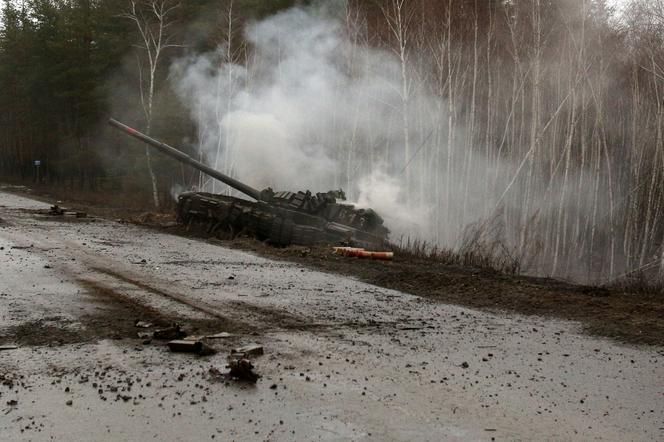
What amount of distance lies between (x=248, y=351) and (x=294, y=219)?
10.4 m

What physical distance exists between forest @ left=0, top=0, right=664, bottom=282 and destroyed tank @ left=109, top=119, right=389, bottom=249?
287 cm

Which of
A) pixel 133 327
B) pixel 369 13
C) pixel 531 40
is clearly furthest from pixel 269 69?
pixel 133 327

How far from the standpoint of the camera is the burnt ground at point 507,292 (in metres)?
8.45

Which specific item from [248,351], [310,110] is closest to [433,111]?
[310,110]

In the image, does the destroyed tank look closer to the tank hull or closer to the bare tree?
the tank hull

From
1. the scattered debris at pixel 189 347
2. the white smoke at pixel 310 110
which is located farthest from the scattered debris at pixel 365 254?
the white smoke at pixel 310 110

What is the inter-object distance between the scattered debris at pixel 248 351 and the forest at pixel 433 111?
34.8 ft

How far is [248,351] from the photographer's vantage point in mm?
6039

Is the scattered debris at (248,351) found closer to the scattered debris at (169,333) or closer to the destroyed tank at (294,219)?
the scattered debris at (169,333)

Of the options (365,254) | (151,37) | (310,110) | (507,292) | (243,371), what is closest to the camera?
(243,371)

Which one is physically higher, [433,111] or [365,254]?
[433,111]

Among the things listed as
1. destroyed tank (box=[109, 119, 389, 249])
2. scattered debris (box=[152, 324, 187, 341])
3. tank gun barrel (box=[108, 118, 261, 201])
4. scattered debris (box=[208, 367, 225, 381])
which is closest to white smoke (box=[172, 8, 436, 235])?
tank gun barrel (box=[108, 118, 261, 201])

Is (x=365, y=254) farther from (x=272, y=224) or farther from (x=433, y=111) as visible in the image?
(x=433, y=111)

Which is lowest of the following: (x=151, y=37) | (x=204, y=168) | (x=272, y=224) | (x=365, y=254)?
(x=365, y=254)
